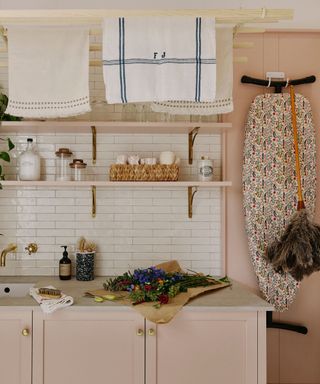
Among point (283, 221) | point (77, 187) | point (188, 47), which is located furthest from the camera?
point (77, 187)

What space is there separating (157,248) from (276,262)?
0.78 metres

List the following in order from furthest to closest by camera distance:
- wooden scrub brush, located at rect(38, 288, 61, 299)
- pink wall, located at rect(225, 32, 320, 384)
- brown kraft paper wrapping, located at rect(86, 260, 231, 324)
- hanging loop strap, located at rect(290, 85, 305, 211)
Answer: pink wall, located at rect(225, 32, 320, 384) < hanging loop strap, located at rect(290, 85, 305, 211) < wooden scrub brush, located at rect(38, 288, 61, 299) < brown kraft paper wrapping, located at rect(86, 260, 231, 324)

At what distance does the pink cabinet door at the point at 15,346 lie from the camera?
2.25 metres

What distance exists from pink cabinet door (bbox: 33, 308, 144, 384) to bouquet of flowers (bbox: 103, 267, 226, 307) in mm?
114

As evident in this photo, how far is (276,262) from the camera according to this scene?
2598mm

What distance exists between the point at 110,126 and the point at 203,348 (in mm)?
1355

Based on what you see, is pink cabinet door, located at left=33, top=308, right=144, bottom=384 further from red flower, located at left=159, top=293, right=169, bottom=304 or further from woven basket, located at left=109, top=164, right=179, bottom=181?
woven basket, located at left=109, top=164, right=179, bottom=181

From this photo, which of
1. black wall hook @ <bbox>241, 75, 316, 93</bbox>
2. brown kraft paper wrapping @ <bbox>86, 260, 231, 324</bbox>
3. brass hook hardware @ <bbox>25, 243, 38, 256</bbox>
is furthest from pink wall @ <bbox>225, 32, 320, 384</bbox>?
brass hook hardware @ <bbox>25, 243, 38, 256</bbox>

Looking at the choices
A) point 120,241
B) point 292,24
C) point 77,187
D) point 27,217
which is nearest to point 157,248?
point 120,241

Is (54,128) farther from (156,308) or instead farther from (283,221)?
(283,221)

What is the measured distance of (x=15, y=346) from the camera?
2.26m

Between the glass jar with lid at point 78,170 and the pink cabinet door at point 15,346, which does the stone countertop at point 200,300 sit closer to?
the pink cabinet door at point 15,346

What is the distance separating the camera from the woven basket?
269 centimetres

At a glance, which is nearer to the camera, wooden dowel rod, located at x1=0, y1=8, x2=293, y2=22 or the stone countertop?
wooden dowel rod, located at x1=0, y1=8, x2=293, y2=22
